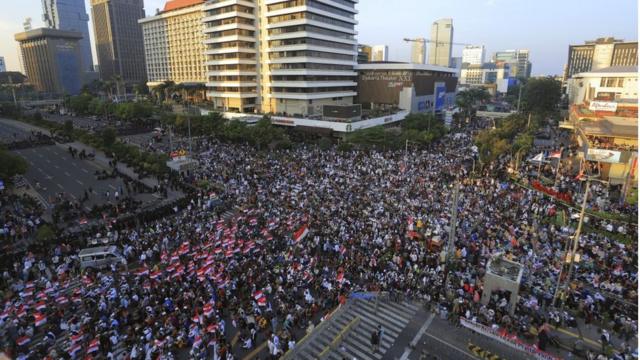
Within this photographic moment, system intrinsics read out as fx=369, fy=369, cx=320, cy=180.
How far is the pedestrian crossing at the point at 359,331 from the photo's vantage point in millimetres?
16047

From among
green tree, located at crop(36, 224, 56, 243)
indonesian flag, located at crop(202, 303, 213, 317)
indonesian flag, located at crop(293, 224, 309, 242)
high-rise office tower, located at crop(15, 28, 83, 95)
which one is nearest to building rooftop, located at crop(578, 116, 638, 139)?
indonesian flag, located at crop(293, 224, 309, 242)

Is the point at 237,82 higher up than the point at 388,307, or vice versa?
the point at 237,82

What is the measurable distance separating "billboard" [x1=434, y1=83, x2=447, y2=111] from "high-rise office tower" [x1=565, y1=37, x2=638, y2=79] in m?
80.4

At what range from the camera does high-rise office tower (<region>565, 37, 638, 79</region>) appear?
14100 centimetres

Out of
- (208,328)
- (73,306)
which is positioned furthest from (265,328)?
(73,306)

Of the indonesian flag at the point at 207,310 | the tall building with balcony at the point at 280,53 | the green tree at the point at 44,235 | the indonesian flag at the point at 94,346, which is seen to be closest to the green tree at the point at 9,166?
the green tree at the point at 44,235

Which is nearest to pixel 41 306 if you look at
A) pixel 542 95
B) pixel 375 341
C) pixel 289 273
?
pixel 289 273

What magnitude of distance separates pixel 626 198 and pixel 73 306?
41122mm

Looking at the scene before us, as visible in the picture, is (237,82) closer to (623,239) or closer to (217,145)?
(217,145)

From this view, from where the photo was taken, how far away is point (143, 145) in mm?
57906

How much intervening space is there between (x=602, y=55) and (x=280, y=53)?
150 meters

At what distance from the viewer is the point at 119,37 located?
170000 millimetres

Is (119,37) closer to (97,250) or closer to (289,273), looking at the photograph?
(97,250)

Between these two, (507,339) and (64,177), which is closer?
(507,339)
